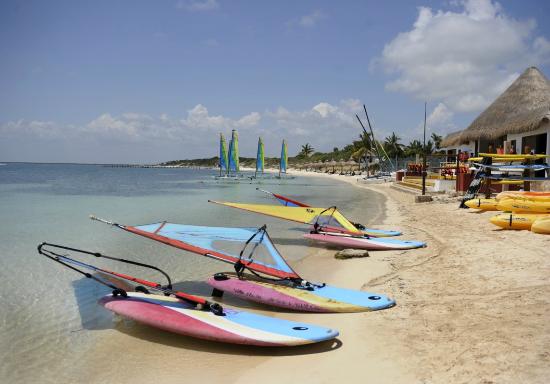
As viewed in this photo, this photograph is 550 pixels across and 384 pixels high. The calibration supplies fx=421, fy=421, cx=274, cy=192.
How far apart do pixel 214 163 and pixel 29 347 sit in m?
182

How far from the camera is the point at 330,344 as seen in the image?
185 inches

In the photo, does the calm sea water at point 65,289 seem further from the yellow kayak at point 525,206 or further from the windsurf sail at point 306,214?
the yellow kayak at point 525,206

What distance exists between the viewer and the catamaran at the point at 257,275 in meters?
5.79

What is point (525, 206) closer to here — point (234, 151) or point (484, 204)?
point (484, 204)

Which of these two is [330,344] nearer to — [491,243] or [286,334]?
[286,334]

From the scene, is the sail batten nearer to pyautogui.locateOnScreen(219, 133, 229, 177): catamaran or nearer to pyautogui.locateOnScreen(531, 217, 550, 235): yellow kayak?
pyautogui.locateOnScreen(531, 217, 550, 235): yellow kayak

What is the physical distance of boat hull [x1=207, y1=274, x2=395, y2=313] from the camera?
566 cm

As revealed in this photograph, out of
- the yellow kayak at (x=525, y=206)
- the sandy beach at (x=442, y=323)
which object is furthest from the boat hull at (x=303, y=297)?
the yellow kayak at (x=525, y=206)

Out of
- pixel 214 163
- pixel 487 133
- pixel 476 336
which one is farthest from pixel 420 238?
pixel 214 163

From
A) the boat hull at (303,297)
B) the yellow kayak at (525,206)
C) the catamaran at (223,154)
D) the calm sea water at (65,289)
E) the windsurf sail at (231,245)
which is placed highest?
the catamaran at (223,154)

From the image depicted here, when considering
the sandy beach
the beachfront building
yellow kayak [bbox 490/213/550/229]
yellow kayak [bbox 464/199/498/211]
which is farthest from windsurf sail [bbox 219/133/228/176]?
the sandy beach

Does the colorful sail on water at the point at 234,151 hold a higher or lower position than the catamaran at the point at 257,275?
higher

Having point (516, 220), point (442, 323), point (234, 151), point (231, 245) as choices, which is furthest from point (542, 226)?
point (234, 151)

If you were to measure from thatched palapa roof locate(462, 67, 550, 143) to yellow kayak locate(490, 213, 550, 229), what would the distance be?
35.0ft
